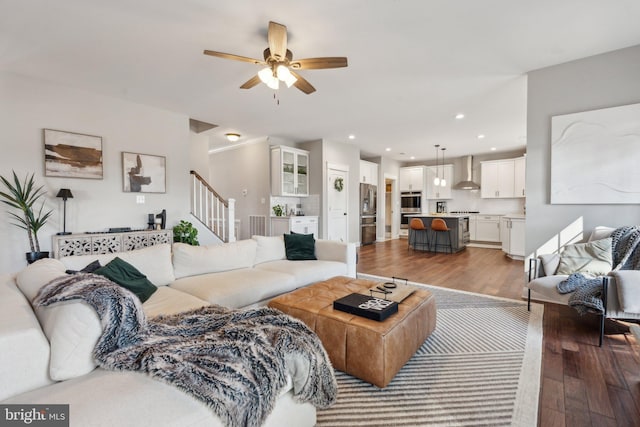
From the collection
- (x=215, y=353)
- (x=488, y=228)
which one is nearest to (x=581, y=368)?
(x=215, y=353)

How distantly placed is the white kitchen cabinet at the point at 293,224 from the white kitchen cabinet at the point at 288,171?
1.98 feet

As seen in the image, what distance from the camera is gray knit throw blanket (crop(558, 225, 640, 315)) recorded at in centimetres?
229

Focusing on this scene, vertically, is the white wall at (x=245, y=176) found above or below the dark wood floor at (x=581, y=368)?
above

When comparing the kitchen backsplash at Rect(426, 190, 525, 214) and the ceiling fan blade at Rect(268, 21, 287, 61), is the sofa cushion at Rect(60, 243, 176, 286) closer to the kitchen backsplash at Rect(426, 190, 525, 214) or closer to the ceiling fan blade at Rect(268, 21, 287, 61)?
the ceiling fan blade at Rect(268, 21, 287, 61)

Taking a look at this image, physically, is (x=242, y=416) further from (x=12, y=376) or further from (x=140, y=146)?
(x=140, y=146)

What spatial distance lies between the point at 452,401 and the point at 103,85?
4.94 meters

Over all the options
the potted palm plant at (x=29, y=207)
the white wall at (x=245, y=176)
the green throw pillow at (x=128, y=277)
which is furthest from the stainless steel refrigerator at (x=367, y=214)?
the potted palm plant at (x=29, y=207)

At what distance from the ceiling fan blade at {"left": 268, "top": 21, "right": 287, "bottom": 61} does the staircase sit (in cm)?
308

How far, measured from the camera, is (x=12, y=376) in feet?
3.08

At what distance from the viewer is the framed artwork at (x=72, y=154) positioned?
3.57 metres

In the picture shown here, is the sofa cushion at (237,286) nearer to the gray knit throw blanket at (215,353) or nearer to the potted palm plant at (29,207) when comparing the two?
the gray knit throw blanket at (215,353)

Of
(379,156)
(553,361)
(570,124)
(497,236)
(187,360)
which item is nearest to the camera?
(187,360)

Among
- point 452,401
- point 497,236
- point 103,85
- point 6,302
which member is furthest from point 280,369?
point 497,236

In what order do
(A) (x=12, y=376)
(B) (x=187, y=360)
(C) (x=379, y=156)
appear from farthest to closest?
1. (C) (x=379, y=156)
2. (B) (x=187, y=360)
3. (A) (x=12, y=376)
